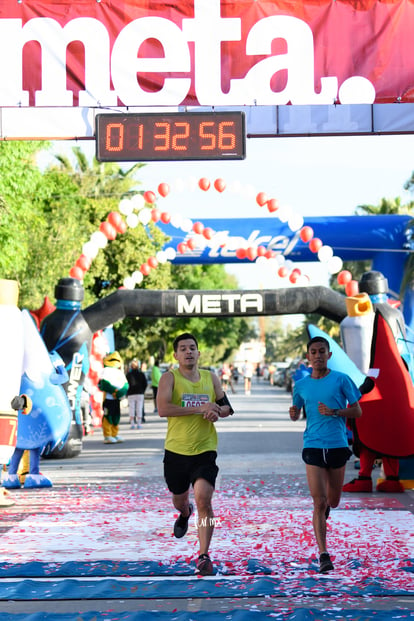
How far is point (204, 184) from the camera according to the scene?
22141mm

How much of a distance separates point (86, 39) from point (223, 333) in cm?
7180

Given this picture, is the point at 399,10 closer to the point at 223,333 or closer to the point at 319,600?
the point at 319,600

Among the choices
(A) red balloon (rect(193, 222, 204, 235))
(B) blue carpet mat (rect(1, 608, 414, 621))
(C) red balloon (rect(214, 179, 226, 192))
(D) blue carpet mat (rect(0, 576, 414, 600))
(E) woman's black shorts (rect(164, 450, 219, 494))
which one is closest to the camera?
(B) blue carpet mat (rect(1, 608, 414, 621))

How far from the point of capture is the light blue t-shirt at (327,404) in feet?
25.4

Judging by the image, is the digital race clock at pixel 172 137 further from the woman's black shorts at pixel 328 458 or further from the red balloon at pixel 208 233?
the red balloon at pixel 208 233

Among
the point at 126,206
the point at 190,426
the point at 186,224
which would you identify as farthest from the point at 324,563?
the point at 186,224

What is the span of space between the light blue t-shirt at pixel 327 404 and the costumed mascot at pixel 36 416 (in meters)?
6.06

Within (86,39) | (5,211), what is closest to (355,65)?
(86,39)

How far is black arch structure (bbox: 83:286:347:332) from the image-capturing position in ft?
71.5

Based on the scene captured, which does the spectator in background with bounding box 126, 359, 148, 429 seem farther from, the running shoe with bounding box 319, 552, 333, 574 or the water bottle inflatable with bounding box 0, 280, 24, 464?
the running shoe with bounding box 319, 552, 333, 574

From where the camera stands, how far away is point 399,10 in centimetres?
1096

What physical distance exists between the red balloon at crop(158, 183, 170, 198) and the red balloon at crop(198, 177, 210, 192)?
30.3 inches

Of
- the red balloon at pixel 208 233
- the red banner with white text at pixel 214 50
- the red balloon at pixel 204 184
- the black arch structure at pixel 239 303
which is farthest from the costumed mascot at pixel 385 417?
the red balloon at pixel 208 233

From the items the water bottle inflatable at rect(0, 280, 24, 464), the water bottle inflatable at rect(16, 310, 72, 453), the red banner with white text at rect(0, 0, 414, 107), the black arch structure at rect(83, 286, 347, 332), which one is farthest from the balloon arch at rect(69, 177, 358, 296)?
the red banner with white text at rect(0, 0, 414, 107)
